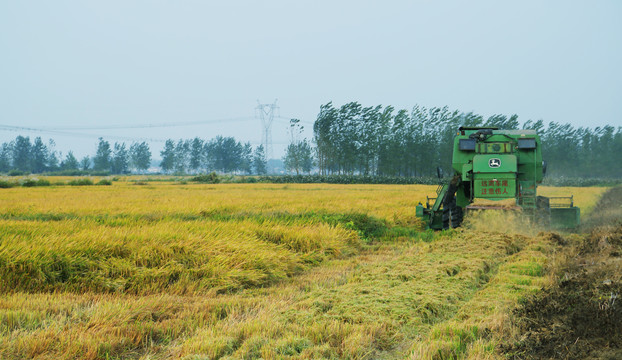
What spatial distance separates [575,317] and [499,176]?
22.8 feet

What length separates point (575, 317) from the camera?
3832 mm

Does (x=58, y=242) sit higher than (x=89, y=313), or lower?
higher

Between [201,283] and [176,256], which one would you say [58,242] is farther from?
[201,283]

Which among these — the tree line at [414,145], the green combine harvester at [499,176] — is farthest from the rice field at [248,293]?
the tree line at [414,145]

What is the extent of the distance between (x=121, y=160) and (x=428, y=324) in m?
104

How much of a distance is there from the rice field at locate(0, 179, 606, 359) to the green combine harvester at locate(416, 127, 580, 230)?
2.31 metres

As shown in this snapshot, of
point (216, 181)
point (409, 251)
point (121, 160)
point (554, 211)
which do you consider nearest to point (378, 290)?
point (409, 251)

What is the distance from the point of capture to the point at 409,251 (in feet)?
26.1

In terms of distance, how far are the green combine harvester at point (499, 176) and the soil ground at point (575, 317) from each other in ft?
14.8

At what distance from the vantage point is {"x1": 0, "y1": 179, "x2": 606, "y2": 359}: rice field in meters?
3.37

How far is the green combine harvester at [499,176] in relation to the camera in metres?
Result: 10.3

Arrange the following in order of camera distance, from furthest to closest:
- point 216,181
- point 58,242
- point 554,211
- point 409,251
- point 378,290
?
point 216,181, point 554,211, point 409,251, point 58,242, point 378,290

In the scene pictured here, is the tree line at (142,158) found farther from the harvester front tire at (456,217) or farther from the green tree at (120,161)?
the harvester front tire at (456,217)

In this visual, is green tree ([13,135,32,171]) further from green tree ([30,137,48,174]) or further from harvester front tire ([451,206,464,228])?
harvester front tire ([451,206,464,228])
